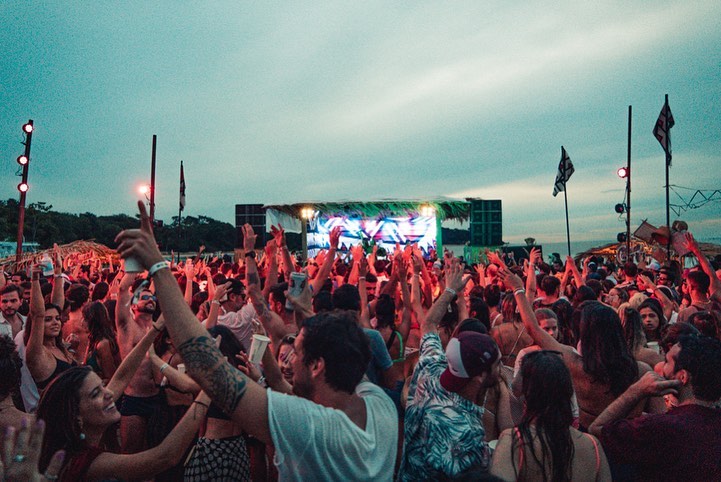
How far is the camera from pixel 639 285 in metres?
8.82

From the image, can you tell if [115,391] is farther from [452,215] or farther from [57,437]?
[452,215]

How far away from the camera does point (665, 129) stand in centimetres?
1752

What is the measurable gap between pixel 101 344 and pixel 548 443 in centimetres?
431

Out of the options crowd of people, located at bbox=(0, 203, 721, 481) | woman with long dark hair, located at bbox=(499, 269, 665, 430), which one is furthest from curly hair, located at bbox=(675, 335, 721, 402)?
woman with long dark hair, located at bbox=(499, 269, 665, 430)

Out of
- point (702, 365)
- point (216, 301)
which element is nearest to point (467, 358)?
point (702, 365)

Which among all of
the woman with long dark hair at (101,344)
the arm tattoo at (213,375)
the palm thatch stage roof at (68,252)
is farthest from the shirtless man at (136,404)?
the palm thatch stage roof at (68,252)

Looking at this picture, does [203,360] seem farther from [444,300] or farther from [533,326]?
[533,326]

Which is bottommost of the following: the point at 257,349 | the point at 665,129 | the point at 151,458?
the point at 151,458

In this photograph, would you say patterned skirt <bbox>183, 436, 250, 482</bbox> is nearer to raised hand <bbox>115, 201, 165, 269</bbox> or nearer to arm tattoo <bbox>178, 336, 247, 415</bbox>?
arm tattoo <bbox>178, 336, 247, 415</bbox>

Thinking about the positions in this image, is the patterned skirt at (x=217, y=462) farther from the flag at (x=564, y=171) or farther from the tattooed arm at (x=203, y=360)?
the flag at (x=564, y=171)

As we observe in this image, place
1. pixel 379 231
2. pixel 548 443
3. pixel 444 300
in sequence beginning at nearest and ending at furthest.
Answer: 1. pixel 548 443
2. pixel 444 300
3. pixel 379 231

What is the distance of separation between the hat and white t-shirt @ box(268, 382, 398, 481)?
58 cm

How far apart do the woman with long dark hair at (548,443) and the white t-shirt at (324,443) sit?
22.1 inches

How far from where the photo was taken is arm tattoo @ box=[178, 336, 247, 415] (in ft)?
5.92
